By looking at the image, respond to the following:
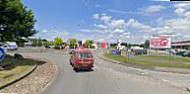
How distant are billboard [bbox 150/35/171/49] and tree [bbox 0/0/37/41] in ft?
114

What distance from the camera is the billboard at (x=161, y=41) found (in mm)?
42469

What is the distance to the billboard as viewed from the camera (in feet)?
139

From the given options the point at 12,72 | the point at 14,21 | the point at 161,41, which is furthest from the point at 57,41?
the point at 12,72

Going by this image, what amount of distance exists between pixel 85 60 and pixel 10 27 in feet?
25.6

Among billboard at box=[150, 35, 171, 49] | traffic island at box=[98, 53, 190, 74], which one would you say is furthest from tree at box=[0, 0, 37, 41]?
billboard at box=[150, 35, 171, 49]

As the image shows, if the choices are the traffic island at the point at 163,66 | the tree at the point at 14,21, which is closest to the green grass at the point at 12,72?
the tree at the point at 14,21

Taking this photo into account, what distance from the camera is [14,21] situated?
15.8 m

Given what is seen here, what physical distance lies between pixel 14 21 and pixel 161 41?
3746 centimetres

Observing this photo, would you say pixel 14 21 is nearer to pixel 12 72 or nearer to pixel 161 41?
pixel 12 72

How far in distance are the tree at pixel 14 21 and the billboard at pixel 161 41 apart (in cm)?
3467

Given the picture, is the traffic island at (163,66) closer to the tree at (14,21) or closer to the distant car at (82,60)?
the distant car at (82,60)

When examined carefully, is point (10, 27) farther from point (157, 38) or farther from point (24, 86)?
point (157, 38)

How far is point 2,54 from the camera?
26.6ft

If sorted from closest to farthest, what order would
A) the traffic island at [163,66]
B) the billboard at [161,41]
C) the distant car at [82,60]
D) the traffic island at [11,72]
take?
the traffic island at [11,72] < the distant car at [82,60] < the traffic island at [163,66] < the billboard at [161,41]
